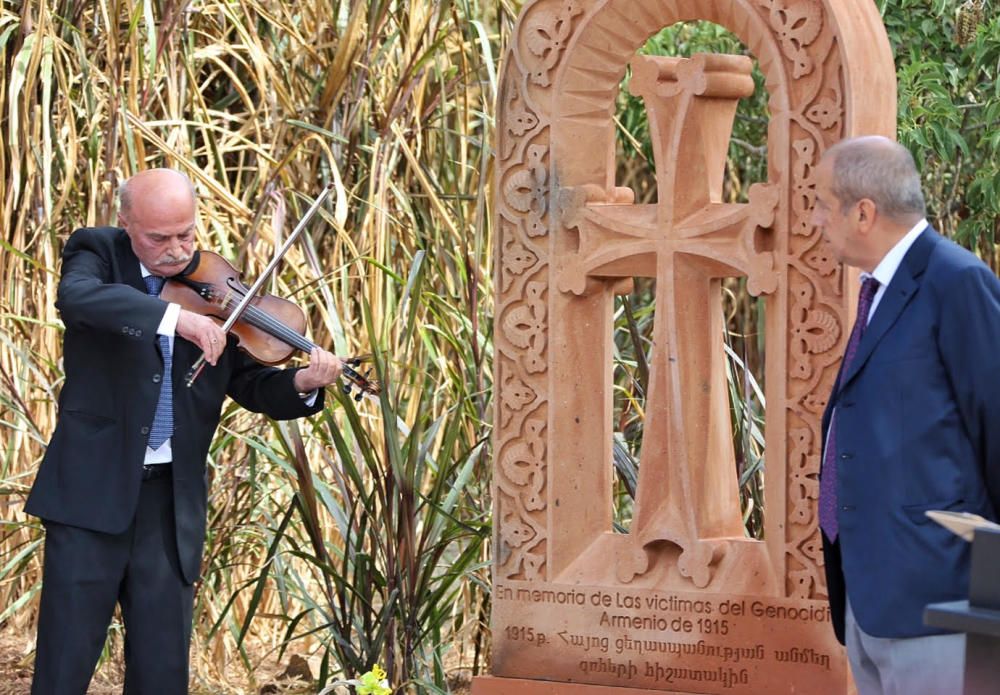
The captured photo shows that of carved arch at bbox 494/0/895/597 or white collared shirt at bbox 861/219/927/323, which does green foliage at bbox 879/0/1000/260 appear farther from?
white collared shirt at bbox 861/219/927/323

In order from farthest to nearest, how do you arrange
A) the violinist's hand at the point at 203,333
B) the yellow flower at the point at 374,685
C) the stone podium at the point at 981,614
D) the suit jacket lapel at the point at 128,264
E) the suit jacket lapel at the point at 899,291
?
the suit jacket lapel at the point at 128,264
the violinist's hand at the point at 203,333
the yellow flower at the point at 374,685
the suit jacket lapel at the point at 899,291
the stone podium at the point at 981,614

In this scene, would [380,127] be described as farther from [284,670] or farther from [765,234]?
[765,234]

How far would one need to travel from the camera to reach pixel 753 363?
24.9 feet

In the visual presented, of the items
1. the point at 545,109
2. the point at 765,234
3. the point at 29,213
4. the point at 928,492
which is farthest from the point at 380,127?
the point at 928,492

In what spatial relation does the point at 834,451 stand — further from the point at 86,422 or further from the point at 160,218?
the point at 86,422

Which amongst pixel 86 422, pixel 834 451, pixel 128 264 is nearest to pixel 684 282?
pixel 834 451

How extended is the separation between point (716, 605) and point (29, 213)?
328 centimetres

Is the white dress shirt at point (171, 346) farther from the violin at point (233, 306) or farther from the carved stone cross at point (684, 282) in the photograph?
the carved stone cross at point (684, 282)

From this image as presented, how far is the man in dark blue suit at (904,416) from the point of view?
10.1ft

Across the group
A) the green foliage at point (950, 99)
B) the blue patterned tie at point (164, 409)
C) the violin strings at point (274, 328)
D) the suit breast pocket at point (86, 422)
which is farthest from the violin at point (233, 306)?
the green foliage at point (950, 99)

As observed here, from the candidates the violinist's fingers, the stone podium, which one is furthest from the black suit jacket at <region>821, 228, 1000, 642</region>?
the violinist's fingers

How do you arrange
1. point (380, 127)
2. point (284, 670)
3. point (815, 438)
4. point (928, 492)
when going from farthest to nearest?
1. point (380, 127)
2. point (284, 670)
3. point (815, 438)
4. point (928, 492)

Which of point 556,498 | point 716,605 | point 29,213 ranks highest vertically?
point 29,213

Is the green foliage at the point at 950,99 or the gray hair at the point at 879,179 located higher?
the green foliage at the point at 950,99
